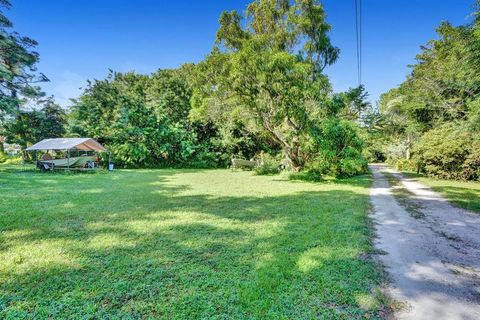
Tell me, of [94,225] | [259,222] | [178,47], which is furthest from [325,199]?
[178,47]

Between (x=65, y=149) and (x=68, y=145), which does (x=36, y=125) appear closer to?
(x=65, y=149)

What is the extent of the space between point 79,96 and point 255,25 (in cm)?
1806

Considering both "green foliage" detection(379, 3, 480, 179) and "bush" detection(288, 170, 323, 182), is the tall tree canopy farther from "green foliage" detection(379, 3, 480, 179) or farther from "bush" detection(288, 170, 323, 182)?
"green foliage" detection(379, 3, 480, 179)

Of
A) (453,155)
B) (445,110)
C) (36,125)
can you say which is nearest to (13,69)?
(36,125)

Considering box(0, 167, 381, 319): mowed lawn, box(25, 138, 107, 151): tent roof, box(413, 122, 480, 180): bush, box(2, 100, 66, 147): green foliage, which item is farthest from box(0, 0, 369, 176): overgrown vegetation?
box(0, 167, 381, 319): mowed lawn

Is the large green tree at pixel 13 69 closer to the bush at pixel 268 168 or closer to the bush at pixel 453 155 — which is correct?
the bush at pixel 268 168

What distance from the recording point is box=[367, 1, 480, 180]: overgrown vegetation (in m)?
10.4

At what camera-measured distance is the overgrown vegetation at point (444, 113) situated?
34.0 ft

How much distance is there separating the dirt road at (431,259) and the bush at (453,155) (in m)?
7.61

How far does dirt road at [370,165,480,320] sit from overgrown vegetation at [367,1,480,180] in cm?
597

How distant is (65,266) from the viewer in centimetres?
316

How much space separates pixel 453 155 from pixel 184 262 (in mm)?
14617

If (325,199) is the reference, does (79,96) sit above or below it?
above

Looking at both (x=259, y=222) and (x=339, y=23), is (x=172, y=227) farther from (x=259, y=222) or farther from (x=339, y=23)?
(x=339, y=23)
